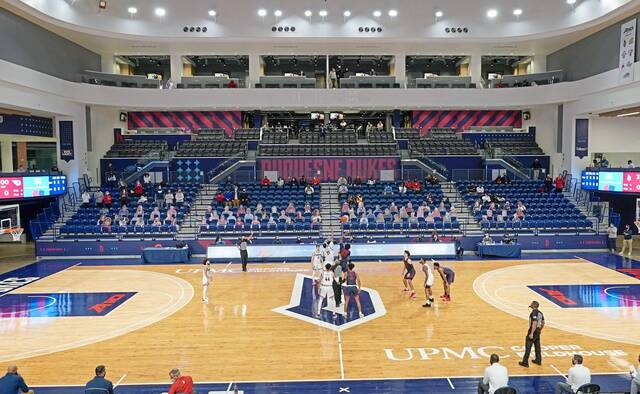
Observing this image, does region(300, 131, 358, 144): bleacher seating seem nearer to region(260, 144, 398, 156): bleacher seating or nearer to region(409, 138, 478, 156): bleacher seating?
region(260, 144, 398, 156): bleacher seating

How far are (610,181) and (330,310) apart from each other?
20.2 metres

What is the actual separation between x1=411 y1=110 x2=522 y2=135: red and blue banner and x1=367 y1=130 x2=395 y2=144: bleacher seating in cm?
365

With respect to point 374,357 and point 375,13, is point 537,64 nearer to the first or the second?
point 375,13

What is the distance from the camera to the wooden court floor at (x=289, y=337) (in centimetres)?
988

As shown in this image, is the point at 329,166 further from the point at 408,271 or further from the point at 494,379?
the point at 494,379

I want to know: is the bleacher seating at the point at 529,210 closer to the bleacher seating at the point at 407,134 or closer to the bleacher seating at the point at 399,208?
the bleacher seating at the point at 399,208

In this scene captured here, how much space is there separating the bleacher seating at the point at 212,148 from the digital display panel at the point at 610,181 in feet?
71.4

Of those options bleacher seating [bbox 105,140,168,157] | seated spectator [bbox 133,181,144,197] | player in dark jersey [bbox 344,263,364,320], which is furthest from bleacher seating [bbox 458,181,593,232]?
bleacher seating [bbox 105,140,168,157]

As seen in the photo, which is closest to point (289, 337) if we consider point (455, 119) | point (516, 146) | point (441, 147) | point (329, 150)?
point (329, 150)

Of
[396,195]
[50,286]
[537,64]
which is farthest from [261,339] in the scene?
[537,64]

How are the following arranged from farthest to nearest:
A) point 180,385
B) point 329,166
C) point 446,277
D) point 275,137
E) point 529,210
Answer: point 275,137, point 329,166, point 529,210, point 446,277, point 180,385

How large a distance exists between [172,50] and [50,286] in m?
21.6

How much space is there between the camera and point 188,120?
36.4 meters

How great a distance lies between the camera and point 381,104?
32969 mm
